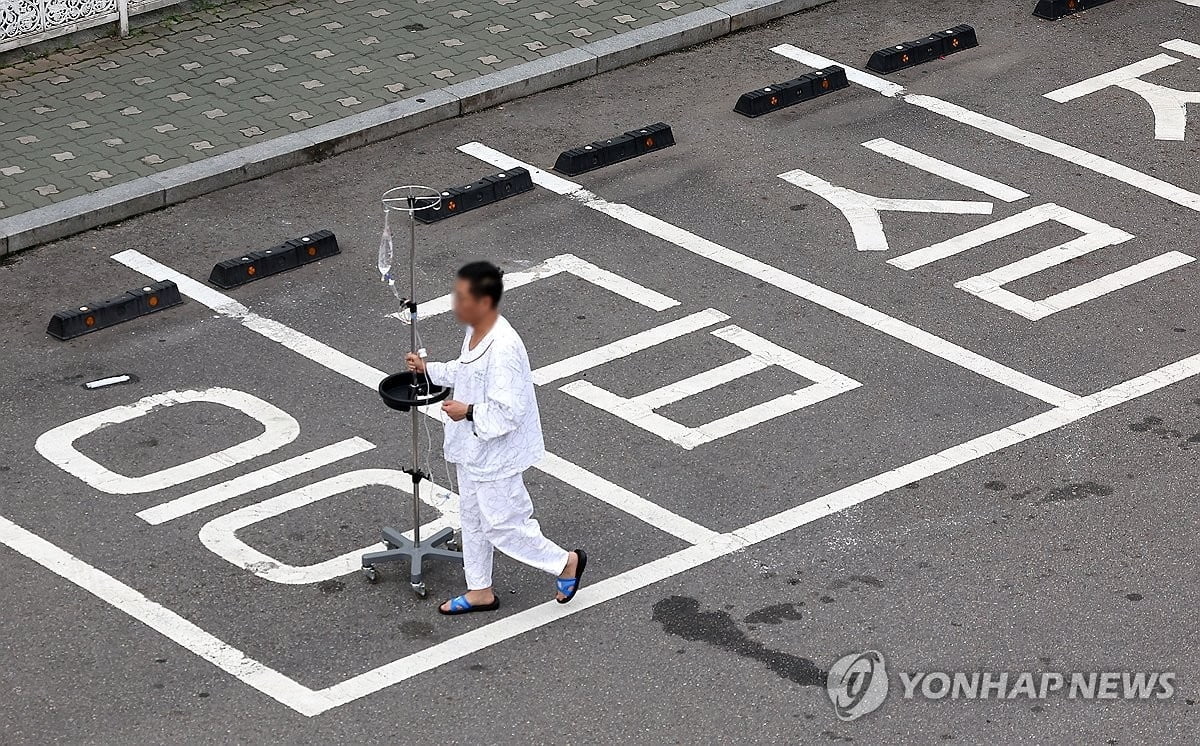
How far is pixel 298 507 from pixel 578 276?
2.95m

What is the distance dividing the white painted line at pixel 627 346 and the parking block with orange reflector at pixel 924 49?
160 inches

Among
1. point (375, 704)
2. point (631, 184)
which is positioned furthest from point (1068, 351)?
point (375, 704)

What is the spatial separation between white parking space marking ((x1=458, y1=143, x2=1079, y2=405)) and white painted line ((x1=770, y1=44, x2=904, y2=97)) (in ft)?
9.05

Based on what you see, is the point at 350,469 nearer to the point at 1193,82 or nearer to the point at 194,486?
the point at 194,486

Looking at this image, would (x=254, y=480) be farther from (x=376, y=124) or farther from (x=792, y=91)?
(x=792, y=91)

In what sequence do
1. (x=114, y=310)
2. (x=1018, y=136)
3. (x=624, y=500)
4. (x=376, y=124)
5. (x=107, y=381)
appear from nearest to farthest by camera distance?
1. (x=624, y=500)
2. (x=107, y=381)
3. (x=114, y=310)
4. (x=376, y=124)
5. (x=1018, y=136)

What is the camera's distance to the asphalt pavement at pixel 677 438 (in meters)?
8.23

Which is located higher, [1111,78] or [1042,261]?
[1111,78]

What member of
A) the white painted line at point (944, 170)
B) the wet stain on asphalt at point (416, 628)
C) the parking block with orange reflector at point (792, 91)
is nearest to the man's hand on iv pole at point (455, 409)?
the wet stain on asphalt at point (416, 628)

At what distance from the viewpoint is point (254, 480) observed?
971 cm

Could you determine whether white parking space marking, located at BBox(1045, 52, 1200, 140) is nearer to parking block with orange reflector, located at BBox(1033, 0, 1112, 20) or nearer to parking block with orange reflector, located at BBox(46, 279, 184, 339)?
parking block with orange reflector, located at BBox(1033, 0, 1112, 20)

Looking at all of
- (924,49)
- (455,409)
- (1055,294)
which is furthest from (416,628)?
(924,49)

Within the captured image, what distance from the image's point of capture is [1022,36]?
599 inches

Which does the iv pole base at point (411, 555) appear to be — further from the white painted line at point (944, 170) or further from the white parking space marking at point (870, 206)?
the white painted line at point (944, 170)
